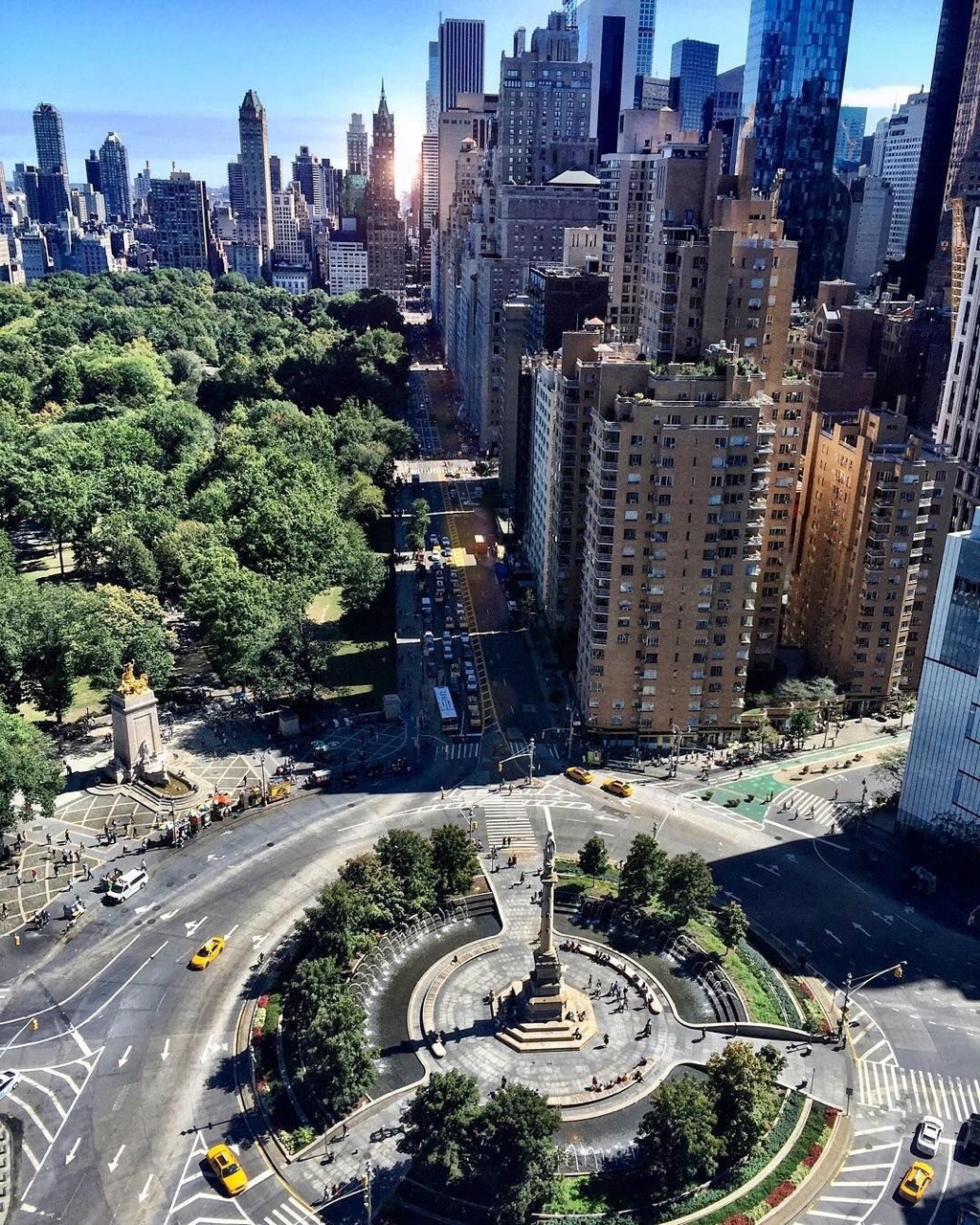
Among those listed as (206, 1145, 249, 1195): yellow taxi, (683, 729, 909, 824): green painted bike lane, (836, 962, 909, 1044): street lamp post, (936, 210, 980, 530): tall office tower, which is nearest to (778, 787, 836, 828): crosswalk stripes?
(683, 729, 909, 824): green painted bike lane

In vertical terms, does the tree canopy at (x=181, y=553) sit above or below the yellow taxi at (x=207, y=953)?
above

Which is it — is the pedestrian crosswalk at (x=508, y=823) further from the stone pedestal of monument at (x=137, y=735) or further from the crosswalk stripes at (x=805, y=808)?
the stone pedestal of monument at (x=137, y=735)

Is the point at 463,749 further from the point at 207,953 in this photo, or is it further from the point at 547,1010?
the point at 547,1010

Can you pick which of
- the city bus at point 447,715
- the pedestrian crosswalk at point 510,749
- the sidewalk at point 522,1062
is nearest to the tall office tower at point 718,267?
the pedestrian crosswalk at point 510,749

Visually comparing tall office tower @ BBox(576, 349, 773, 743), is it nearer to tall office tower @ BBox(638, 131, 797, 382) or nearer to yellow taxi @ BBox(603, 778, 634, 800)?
yellow taxi @ BBox(603, 778, 634, 800)

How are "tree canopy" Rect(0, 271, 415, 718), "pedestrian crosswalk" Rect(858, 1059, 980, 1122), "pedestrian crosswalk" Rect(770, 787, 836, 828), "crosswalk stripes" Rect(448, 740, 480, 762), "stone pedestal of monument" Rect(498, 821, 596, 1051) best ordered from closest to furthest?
"pedestrian crosswalk" Rect(858, 1059, 980, 1122), "stone pedestal of monument" Rect(498, 821, 596, 1051), "pedestrian crosswalk" Rect(770, 787, 836, 828), "tree canopy" Rect(0, 271, 415, 718), "crosswalk stripes" Rect(448, 740, 480, 762)

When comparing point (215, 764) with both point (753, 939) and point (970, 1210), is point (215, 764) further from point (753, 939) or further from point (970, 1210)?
point (970, 1210)
